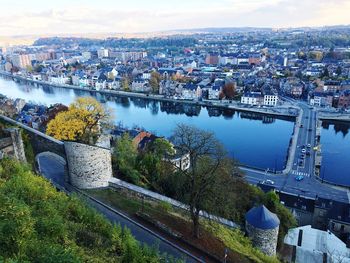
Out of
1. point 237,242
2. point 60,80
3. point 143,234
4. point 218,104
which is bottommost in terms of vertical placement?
point 218,104

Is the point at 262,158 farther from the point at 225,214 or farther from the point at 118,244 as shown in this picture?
the point at 118,244

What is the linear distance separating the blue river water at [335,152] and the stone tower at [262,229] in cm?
2006

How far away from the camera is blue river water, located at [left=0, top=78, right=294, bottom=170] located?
3622cm

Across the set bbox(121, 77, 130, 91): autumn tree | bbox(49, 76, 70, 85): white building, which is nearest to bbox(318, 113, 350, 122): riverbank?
bbox(121, 77, 130, 91): autumn tree

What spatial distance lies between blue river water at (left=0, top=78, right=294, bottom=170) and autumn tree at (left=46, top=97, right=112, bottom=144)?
58.9 ft

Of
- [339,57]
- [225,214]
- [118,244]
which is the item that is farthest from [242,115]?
[339,57]

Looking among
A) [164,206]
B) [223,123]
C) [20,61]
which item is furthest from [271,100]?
[20,61]

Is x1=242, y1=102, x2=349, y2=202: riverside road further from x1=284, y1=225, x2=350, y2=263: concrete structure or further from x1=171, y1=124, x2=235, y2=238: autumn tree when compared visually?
x1=171, y1=124, x2=235, y2=238: autumn tree

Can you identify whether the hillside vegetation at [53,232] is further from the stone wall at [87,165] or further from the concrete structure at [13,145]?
the concrete structure at [13,145]

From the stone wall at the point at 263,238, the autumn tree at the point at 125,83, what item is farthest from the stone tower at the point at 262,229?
the autumn tree at the point at 125,83

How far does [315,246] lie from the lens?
17328 millimetres

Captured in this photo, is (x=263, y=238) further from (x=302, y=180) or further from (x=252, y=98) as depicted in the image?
(x=252, y=98)

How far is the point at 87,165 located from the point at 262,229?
289 inches

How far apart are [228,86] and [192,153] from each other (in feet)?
169
